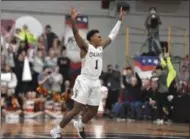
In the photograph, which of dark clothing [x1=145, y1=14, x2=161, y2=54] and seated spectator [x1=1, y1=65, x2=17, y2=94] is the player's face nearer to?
seated spectator [x1=1, y1=65, x2=17, y2=94]

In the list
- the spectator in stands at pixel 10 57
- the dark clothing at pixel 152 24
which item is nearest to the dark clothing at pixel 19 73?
the spectator in stands at pixel 10 57

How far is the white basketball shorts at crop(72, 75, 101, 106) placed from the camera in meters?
8.02

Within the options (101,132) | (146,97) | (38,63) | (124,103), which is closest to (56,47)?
(38,63)

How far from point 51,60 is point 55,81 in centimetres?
106

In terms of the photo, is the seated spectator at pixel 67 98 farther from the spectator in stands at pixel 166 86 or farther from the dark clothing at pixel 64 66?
the spectator in stands at pixel 166 86

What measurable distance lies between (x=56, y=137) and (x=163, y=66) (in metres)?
8.67

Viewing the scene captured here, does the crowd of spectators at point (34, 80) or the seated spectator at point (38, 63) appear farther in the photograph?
the seated spectator at point (38, 63)

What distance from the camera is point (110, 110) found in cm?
1764

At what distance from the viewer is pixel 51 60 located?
58.0 feet

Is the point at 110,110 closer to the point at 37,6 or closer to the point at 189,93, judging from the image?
the point at 189,93

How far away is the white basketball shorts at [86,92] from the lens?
26.3 feet

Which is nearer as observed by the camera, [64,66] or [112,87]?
[64,66]

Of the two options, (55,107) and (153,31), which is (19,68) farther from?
(153,31)

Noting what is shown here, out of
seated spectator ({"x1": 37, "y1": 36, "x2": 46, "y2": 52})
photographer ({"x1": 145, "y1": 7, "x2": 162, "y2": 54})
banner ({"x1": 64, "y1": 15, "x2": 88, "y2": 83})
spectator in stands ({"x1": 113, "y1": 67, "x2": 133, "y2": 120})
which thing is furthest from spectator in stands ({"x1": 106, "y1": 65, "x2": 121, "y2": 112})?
seated spectator ({"x1": 37, "y1": 36, "x2": 46, "y2": 52})
